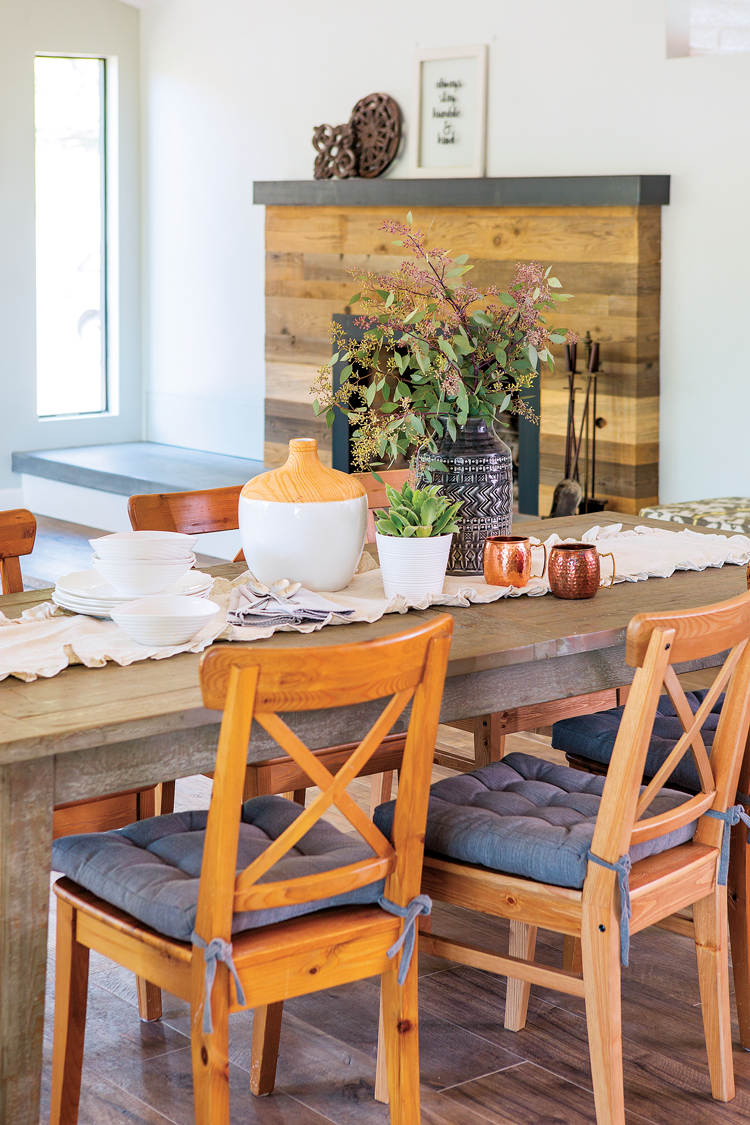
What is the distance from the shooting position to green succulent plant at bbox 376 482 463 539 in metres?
2.18

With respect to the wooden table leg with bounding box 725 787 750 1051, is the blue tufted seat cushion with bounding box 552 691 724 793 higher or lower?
higher

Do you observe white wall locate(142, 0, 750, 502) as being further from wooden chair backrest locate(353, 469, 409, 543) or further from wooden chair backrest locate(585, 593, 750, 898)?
wooden chair backrest locate(585, 593, 750, 898)

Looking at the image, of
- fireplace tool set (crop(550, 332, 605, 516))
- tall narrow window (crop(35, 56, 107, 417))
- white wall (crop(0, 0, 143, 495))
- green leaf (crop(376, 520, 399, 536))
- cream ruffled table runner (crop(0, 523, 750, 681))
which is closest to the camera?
cream ruffled table runner (crop(0, 523, 750, 681))

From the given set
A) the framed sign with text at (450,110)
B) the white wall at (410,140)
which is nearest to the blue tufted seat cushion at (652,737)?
the white wall at (410,140)

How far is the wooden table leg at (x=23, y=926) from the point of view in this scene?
1.55m

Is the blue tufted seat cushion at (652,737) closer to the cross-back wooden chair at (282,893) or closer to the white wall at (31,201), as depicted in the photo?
the cross-back wooden chair at (282,893)

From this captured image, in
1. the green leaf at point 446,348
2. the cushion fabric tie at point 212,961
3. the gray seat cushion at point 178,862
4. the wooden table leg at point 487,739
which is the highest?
the green leaf at point 446,348

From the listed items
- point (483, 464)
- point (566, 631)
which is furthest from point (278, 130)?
point (566, 631)

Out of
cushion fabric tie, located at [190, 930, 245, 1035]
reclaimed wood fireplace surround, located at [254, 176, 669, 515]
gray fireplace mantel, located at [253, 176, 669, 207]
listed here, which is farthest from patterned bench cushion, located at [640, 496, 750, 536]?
cushion fabric tie, located at [190, 930, 245, 1035]

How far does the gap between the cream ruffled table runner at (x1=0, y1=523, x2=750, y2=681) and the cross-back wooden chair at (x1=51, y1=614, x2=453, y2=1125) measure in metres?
0.27

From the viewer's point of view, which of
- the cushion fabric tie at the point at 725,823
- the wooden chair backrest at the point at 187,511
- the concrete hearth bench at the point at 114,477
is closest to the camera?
the cushion fabric tie at the point at 725,823

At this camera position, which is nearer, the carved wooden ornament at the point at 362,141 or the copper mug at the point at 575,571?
the copper mug at the point at 575,571

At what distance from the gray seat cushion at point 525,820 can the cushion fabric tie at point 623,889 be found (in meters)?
0.03

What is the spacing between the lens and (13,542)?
2.50 metres
